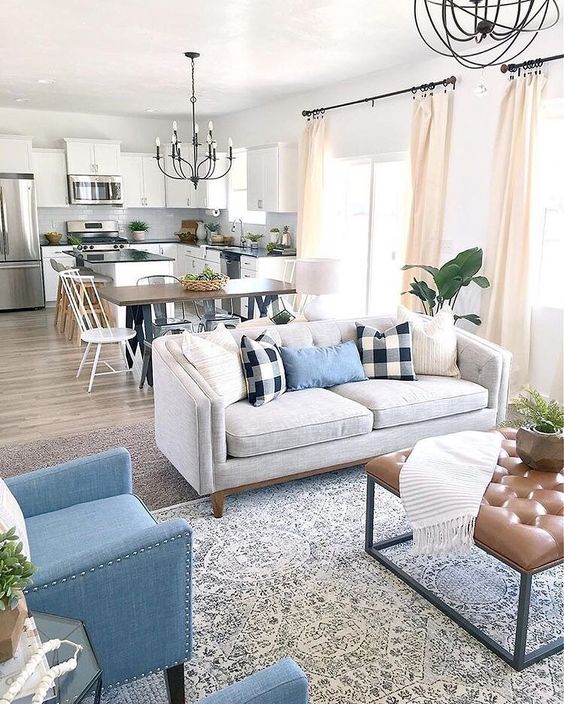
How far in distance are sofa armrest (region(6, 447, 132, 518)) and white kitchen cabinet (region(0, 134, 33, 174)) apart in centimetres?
751

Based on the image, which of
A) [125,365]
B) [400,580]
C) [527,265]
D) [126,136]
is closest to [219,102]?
[126,136]

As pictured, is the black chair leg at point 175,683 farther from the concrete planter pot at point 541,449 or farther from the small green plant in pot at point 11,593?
the concrete planter pot at point 541,449

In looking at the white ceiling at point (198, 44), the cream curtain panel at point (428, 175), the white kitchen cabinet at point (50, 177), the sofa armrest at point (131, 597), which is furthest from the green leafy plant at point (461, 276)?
the white kitchen cabinet at point (50, 177)

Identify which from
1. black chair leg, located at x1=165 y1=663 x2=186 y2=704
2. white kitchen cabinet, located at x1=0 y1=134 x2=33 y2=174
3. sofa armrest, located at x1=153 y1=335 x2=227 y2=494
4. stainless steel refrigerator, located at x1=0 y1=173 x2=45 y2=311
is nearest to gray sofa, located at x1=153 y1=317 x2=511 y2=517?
sofa armrest, located at x1=153 y1=335 x2=227 y2=494

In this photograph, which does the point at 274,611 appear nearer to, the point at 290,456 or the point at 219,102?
the point at 290,456

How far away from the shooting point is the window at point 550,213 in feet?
15.1

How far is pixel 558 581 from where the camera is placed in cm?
266

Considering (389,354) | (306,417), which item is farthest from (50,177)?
(306,417)

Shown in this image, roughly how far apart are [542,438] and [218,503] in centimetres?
158

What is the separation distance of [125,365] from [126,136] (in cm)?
515

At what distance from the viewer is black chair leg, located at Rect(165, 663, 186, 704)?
6.30 ft

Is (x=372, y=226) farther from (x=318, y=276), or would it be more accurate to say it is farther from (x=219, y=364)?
(x=219, y=364)

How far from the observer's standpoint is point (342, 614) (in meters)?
2.43

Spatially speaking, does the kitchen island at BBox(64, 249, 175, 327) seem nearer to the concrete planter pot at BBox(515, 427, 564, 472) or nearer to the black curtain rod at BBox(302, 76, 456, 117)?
the black curtain rod at BBox(302, 76, 456, 117)
